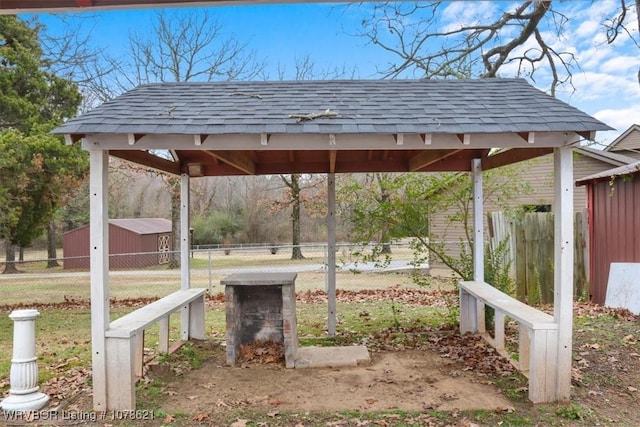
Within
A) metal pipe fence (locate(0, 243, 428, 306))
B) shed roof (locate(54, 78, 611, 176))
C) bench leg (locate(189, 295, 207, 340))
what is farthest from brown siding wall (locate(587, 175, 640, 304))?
bench leg (locate(189, 295, 207, 340))

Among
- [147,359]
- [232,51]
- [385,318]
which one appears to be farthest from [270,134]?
[232,51]

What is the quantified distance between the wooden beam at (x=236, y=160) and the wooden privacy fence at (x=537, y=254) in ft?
15.4

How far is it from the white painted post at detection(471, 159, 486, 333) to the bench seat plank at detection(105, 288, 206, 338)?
3571mm

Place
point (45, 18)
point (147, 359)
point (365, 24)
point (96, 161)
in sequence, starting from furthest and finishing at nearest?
point (45, 18) < point (365, 24) < point (147, 359) < point (96, 161)

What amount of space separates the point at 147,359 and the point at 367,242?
3215 mm

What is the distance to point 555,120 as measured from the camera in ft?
12.9

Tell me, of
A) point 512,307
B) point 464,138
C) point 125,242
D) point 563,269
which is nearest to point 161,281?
point 125,242

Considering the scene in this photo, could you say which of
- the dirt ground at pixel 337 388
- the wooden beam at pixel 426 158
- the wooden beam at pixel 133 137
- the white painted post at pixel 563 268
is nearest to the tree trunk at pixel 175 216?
the wooden beam at pixel 426 158

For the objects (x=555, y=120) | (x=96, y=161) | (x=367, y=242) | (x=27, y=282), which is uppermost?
(x=555, y=120)

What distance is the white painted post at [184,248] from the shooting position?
234 inches

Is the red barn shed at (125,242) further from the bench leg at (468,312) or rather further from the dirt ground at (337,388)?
the bench leg at (468,312)

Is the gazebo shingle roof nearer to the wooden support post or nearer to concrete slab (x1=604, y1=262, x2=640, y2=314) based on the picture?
the wooden support post

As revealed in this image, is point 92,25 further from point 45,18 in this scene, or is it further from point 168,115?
point 168,115

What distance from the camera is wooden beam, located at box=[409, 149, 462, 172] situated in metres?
5.08
